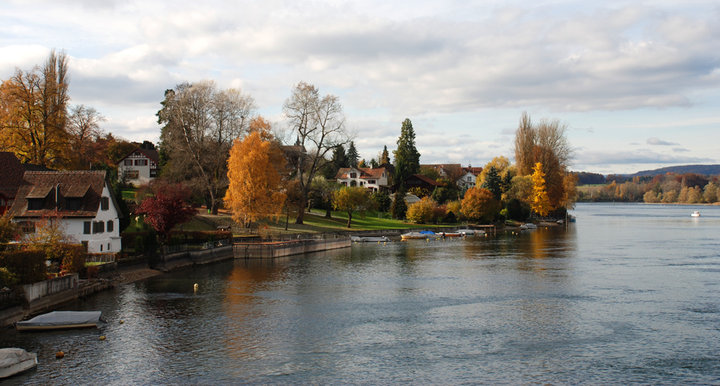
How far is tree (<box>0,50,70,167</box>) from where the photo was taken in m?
71.0

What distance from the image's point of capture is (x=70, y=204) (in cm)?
5509

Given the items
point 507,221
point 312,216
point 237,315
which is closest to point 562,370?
point 237,315

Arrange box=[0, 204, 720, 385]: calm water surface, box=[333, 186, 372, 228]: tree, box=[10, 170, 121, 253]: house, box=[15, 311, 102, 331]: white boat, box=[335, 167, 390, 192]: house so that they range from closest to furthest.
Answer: box=[0, 204, 720, 385]: calm water surface → box=[15, 311, 102, 331]: white boat → box=[10, 170, 121, 253]: house → box=[333, 186, 372, 228]: tree → box=[335, 167, 390, 192]: house

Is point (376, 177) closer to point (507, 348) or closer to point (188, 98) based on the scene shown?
point (188, 98)

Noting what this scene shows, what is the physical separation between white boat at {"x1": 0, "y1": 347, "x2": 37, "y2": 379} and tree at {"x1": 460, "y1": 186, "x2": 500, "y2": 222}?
108 m

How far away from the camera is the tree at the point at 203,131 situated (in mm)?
88312

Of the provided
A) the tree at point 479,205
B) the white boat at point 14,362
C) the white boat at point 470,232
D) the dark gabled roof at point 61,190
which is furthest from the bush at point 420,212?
the white boat at point 14,362

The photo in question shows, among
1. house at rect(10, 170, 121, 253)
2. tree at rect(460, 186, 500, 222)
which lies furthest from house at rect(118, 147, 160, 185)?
tree at rect(460, 186, 500, 222)

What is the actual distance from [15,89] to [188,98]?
22.6 meters

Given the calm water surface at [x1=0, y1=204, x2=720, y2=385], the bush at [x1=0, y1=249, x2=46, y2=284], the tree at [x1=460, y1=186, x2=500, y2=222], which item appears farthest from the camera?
the tree at [x1=460, y1=186, x2=500, y2=222]

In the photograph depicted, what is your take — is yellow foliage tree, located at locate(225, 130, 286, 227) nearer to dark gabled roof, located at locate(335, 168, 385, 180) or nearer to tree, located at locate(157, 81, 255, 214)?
tree, located at locate(157, 81, 255, 214)

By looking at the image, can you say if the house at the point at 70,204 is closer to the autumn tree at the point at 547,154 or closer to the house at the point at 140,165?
the house at the point at 140,165

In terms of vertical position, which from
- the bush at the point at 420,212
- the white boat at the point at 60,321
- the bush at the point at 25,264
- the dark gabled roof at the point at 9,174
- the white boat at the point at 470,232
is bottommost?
the white boat at the point at 60,321

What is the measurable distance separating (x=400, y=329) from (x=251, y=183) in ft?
161
